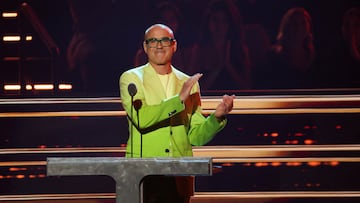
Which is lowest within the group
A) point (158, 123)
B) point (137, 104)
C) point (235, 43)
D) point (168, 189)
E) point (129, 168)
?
point (168, 189)

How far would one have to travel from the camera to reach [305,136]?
620cm

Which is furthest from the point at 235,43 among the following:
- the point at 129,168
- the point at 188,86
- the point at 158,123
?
the point at 129,168

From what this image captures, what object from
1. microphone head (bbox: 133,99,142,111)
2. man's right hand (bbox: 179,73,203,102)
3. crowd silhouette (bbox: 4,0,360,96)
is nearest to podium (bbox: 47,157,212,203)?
man's right hand (bbox: 179,73,203,102)

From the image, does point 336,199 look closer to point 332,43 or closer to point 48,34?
point 332,43

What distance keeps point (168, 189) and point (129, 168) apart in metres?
0.81

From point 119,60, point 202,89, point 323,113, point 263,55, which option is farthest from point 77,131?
point 323,113

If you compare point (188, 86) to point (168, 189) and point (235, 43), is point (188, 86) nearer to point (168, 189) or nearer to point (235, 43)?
point (168, 189)

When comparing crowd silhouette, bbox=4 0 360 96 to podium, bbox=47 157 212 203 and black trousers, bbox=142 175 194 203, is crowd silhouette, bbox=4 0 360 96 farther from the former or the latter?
podium, bbox=47 157 212 203

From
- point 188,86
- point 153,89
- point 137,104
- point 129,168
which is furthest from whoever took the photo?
point 153,89

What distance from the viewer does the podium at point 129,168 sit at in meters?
3.13

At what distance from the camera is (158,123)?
13.7 ft

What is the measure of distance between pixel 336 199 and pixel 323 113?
2.42ft

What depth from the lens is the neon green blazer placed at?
13.3 feet

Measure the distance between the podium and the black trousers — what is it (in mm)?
719
